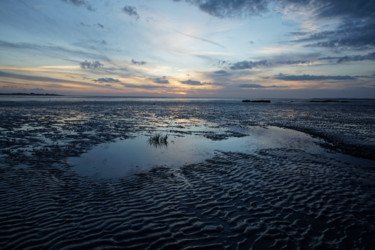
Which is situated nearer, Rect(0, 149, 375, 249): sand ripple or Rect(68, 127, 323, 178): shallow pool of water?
Rect(0, 149, 375, 249): sand ripple

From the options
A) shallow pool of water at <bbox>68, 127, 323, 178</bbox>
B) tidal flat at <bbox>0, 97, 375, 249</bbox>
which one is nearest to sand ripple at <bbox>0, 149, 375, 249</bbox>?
tidal flat at <bbox>0, 97, 375, 249</bbox>

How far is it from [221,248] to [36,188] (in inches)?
327

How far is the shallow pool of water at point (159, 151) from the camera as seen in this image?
12.1m

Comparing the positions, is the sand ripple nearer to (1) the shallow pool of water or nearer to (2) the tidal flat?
(2) the tidal flat

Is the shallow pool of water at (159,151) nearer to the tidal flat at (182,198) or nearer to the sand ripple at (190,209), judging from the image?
the tidal flat at (182,198)

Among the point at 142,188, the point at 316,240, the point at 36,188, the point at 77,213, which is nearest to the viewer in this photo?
the point at 316,240

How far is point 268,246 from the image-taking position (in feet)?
19.5

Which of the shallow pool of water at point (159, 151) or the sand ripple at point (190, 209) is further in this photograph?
the shallow pool of water at point (159, 151)

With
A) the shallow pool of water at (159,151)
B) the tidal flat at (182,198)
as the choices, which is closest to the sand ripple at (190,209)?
the tidal flat at (182,198)

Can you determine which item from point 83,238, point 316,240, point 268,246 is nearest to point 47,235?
point 83,238

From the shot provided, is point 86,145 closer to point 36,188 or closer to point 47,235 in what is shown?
point 36,188

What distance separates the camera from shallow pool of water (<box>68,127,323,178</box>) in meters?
12.1

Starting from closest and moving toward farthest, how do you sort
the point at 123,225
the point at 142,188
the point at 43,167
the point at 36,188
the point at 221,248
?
the point at 221,248, the point at 123,225, the point at 36,188, the point at 142,188, the point at 43,167

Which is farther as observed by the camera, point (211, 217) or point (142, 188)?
point (142, 188)
